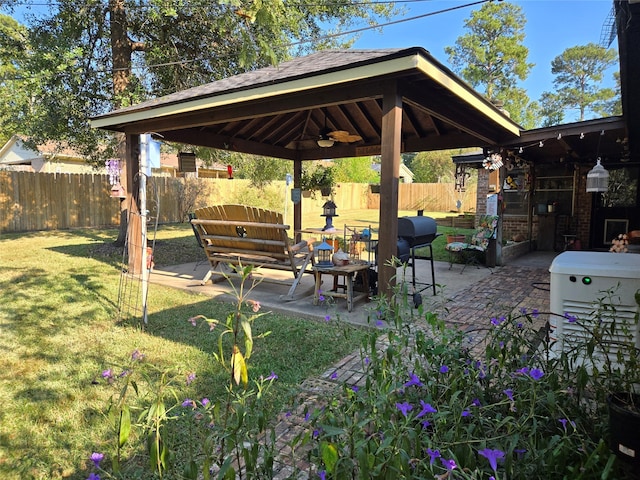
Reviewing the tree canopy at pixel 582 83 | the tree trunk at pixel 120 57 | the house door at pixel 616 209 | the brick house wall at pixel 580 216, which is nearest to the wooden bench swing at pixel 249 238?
the tree trunk at pixel 120 57

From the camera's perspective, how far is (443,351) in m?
1.81

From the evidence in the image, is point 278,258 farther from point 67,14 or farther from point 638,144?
point 67,14

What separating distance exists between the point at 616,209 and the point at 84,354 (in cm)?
1066

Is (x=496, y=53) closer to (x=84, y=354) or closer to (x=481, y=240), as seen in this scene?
(x=481, y=240)

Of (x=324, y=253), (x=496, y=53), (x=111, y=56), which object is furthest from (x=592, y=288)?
(x=496, y=53)

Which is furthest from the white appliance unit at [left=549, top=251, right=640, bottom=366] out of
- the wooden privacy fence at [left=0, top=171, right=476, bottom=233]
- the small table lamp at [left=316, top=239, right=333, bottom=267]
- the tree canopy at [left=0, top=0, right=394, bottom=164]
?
the wooden privacy fence at [left=0, top=171, right=476, bottom=233]

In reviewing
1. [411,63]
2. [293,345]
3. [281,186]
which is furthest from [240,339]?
[281,186]

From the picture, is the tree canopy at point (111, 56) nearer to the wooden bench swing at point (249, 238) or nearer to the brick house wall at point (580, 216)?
the wooden bench swing at point (249, 238)

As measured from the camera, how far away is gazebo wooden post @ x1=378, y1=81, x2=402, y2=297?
402 centimetres

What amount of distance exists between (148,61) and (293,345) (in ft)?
27.0

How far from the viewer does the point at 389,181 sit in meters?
4.12

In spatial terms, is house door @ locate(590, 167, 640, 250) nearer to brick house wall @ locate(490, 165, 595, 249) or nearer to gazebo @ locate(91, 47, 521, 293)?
brick house wall @ locate(490, 165, 595, 249)

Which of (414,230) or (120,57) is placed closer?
(414,230)

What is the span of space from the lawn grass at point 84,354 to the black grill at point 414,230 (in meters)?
1.55
